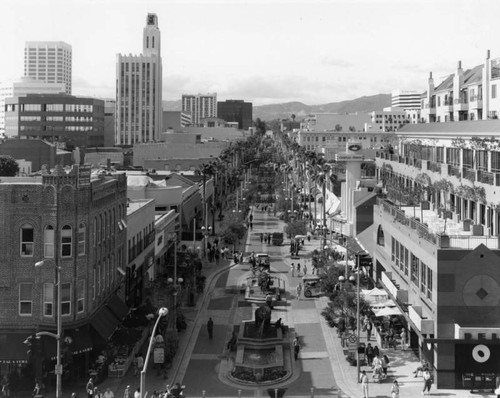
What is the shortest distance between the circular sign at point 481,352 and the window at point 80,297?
2037cm

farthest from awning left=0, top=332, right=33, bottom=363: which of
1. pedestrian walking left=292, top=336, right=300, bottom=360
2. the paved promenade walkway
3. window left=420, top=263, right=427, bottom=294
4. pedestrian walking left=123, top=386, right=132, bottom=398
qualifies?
window left=420, top=263, right=427, bottom=294

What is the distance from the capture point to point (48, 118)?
185875mm

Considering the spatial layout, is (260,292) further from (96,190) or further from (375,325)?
(96,190)

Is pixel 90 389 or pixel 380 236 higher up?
pixel 380 236

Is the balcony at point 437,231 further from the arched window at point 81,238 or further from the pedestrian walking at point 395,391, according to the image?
the arched window at point 81,238

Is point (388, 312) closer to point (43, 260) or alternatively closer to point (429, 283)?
point (429, 283)

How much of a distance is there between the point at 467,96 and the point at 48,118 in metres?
132

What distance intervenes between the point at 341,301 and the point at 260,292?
14.6 m

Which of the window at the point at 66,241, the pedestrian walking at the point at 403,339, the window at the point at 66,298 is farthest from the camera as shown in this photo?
the pedestrian walking at the point at 403,339

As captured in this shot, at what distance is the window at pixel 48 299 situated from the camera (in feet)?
126

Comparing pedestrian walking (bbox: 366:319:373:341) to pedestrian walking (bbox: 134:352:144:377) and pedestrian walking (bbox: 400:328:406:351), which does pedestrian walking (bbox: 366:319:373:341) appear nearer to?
pedestrian walking (bbox: 400:328:406:351)

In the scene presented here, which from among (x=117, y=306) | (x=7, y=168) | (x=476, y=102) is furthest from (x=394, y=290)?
(x=7, y=168)

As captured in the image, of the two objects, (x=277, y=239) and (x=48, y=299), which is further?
(x=277, y=239)

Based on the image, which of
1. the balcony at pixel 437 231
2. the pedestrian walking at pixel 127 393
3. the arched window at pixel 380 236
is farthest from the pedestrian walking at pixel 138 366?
the arched window at pixel 380 236
